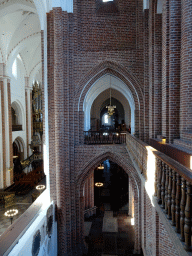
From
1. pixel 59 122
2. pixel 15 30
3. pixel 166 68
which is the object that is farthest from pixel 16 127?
pixel 166 68

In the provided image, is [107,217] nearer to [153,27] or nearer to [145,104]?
[145,104]

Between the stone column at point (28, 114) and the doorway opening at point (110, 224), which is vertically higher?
the stone column at point (28, 114)

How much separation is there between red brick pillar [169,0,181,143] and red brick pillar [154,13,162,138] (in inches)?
76.2

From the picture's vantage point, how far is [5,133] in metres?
15.8

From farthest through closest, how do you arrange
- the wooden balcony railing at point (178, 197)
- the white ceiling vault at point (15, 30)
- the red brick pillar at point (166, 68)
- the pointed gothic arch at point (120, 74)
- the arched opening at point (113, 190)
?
the arched opening at point (113, 190), the white ceiling vault at point (15, 30), the pointed gothic arch at point (120, 74), the red brick pillar at point (166, 68), the wooden balcony railing at point (178, 197)

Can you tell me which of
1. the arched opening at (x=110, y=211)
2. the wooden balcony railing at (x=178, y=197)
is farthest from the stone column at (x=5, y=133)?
the wooden balcony railing at (x=178, y=197)

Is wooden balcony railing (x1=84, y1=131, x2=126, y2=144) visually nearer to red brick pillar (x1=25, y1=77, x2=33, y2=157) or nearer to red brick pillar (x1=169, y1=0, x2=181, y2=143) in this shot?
red brick pillar (x1=169, y1=0, x2=181, y2=143)

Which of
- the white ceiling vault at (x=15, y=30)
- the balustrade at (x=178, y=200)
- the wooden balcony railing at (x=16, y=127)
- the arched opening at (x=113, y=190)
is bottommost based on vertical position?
the arched opening at (x=113, y=190)

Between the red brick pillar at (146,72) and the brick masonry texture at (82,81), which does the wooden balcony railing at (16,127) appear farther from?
the red brick pillar at (146,72)

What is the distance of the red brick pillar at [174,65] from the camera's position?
5969 millimetres

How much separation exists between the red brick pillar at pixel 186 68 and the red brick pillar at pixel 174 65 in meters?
0.19

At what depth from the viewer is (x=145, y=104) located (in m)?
9.90

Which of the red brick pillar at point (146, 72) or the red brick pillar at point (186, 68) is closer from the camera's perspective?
the red brick pillar at point (186, 68)

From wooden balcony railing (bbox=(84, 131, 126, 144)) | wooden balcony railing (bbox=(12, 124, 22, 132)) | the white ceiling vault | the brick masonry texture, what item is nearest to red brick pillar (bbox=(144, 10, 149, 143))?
the brick masonry texture
